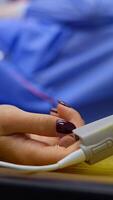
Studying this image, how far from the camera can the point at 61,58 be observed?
0.88m

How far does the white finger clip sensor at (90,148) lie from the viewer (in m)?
0.37

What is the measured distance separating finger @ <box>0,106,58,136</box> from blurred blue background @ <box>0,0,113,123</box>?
325mm

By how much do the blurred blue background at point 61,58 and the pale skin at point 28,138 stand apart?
0.32 m

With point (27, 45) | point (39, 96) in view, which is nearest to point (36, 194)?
point (39, 96)

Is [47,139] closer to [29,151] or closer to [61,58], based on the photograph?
[29,151]

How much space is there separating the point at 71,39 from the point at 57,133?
0.51 meters

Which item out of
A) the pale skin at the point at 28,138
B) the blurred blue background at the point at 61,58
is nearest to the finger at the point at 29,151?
the pale skin at the point at 28,138

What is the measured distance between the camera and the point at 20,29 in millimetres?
963

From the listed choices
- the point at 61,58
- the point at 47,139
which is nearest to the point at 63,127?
the point at 47,139

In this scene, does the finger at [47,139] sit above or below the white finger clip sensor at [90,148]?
above

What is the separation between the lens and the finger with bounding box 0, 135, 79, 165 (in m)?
0.39

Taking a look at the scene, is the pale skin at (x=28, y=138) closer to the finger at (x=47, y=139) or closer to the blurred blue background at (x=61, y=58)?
the finger at (x=47, y=139)

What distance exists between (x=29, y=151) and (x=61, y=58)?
494 mm

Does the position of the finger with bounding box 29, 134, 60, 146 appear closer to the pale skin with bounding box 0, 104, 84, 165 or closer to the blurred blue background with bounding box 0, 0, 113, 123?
the pale skin with bounding box 0, 104, 84, 165
